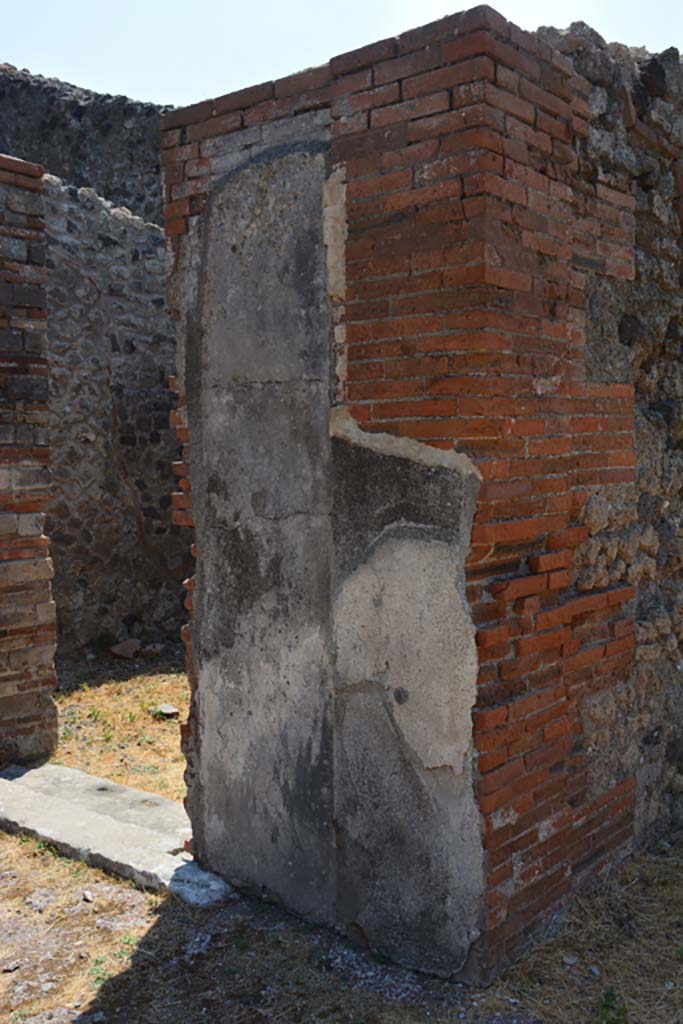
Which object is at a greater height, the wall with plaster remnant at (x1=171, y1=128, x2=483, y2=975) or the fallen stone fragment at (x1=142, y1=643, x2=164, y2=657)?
the wall with plaster remnant at (x1=171, y1=128, x2=483, y2=975)

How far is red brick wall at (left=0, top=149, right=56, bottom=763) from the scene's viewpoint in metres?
5.34

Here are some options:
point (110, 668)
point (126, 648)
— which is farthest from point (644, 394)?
point (126, 648)

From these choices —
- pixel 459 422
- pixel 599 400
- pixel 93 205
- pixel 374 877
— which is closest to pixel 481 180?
pixel 459 422

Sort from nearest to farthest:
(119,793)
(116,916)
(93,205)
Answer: (116,916)
(119,793)
(93,205)

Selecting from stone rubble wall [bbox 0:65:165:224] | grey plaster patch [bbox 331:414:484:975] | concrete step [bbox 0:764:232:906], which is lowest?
concrete step [bbox 0:764:232:906]

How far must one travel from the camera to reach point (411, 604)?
10.2 ft

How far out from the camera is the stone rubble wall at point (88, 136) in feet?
45.2

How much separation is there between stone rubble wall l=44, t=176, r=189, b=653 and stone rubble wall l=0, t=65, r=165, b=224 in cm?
488

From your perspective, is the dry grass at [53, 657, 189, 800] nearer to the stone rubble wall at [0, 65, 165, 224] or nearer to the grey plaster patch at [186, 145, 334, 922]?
the grey plaster patch at [186, 145, 334, 922]

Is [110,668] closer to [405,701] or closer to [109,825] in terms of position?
[109,825]

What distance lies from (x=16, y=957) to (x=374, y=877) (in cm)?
134

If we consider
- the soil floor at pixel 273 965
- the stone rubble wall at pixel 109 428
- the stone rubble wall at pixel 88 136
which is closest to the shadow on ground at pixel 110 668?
the stone rubble wall at pixel 109 428

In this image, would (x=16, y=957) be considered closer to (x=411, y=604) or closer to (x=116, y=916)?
(x=116, y=916)

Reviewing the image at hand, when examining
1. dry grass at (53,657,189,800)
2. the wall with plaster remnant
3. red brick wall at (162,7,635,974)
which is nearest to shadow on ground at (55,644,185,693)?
dry grass at (53,657,189,800)
